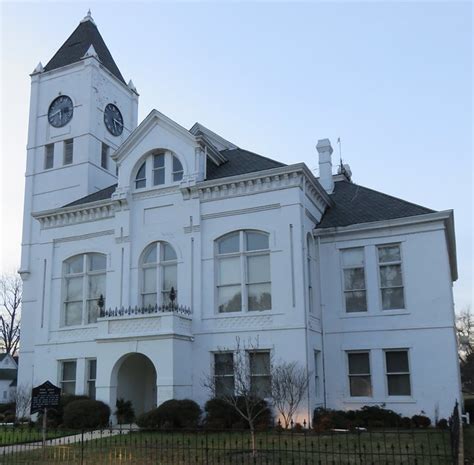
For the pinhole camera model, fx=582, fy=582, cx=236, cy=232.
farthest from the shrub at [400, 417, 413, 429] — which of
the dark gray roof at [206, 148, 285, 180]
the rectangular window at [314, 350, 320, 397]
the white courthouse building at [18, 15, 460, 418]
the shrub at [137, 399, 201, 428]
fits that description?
the dark gray roof at [206, 148, 285, 180]

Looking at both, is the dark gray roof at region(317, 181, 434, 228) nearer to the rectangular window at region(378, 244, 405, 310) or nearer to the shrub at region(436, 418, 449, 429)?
the rectangular window at region(378, 244, 405, 310)

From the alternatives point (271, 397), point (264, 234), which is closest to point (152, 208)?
point (264, 234)

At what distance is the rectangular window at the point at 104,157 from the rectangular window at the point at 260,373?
57.9 feet

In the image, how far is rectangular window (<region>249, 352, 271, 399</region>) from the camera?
71.9 ft

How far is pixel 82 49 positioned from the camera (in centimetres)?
3750

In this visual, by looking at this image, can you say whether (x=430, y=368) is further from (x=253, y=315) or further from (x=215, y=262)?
(x=215, y=262)

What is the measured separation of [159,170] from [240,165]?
3781 millimetres

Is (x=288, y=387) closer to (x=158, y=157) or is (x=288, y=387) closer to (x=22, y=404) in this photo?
(x=158, y=157)

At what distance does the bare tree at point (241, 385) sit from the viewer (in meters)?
20.5

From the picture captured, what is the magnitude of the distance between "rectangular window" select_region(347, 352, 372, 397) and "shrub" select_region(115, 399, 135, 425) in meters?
8.95

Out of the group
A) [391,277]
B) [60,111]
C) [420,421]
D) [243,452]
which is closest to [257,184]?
[391,277]

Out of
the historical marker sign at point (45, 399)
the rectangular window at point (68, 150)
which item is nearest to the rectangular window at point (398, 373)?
the historical marker sign at point (45, 399)

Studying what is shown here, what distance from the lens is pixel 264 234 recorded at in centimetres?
2408

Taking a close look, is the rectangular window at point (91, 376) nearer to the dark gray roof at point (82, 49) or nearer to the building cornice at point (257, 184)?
the building cornice at point (257, 184)
